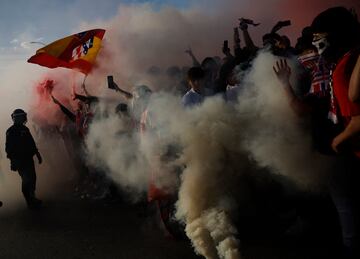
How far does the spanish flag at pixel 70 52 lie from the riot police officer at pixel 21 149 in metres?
1.01

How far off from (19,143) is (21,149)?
115 millimetres

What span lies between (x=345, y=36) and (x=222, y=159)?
1.62 meters

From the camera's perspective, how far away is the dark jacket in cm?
851

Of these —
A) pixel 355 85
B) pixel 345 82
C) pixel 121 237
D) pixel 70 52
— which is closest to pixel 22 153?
pixel 70 52

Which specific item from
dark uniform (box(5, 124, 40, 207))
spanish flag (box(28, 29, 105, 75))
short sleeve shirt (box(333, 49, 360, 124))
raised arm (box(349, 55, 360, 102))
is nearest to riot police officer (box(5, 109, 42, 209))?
dark uniform (box(5, 124, 40, 207))

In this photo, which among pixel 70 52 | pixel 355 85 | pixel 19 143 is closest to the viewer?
pixel 355 85

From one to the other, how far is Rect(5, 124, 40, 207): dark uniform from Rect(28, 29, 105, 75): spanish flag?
49.4 inches

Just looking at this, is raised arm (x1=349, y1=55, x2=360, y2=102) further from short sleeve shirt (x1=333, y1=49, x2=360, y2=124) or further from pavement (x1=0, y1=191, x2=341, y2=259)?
pavement (x1=0, y1=191, x2=341, y2=259)

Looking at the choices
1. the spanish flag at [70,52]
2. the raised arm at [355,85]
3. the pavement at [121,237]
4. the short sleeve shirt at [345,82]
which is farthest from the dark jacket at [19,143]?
the raised arm at [355,85]

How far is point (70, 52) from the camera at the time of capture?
8.71 m

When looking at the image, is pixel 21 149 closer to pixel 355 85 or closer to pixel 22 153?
pixel 22 153

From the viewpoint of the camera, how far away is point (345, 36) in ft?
10.4

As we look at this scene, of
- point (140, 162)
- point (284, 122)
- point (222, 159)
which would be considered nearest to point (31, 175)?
point (140, 162)

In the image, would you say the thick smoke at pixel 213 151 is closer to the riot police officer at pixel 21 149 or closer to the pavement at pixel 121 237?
the pavement at pixel 121 237
